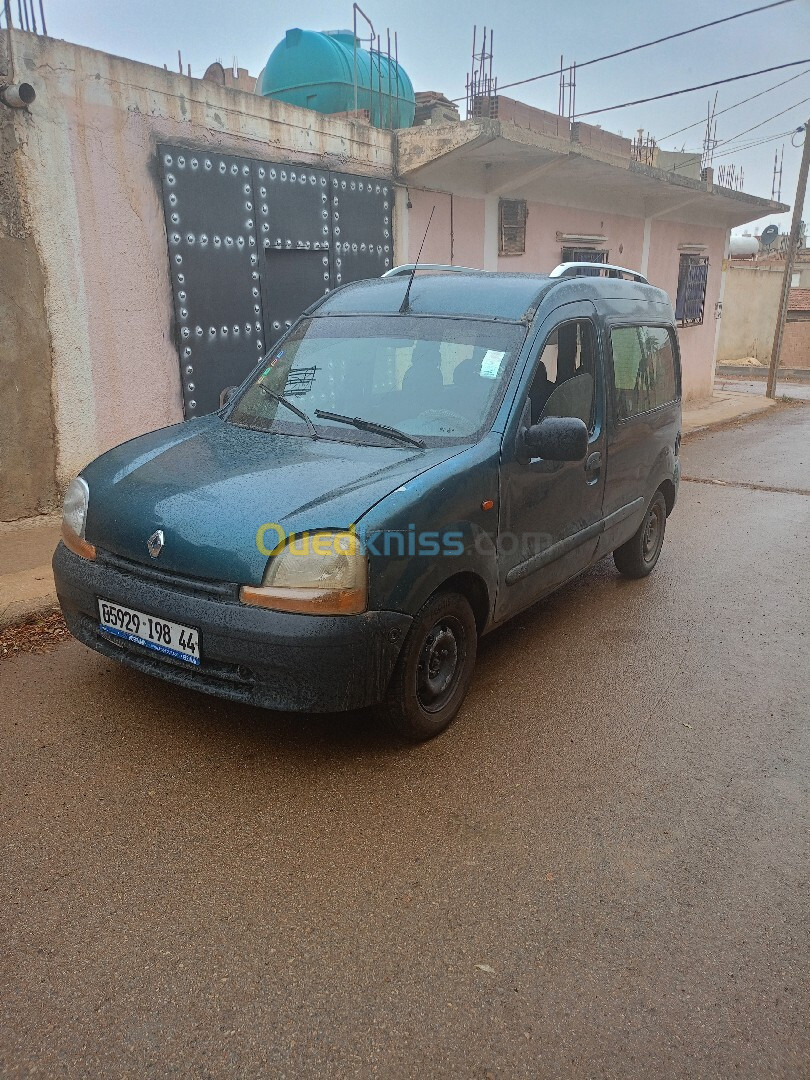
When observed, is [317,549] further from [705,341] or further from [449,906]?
[705,341]

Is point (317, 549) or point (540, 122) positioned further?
point (540, 122)

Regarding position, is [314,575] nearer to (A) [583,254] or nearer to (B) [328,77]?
(B) [328,77]

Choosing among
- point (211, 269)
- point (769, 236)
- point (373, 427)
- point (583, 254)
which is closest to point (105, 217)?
point (211, 269)

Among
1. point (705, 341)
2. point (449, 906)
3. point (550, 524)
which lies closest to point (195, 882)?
point (449, 906)

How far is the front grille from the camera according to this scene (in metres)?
2.80

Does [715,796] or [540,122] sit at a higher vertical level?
[540,122]

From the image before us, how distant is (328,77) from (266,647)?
779cm

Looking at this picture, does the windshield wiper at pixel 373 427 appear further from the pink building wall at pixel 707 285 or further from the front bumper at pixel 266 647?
the pink building wall at pixel 707 285

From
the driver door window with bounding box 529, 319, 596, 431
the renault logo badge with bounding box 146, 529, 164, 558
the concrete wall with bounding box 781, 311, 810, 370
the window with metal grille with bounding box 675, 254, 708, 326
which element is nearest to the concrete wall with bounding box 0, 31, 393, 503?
the renault logo badge with bounding box 146, 529, 164, 558

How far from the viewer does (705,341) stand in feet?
53.3

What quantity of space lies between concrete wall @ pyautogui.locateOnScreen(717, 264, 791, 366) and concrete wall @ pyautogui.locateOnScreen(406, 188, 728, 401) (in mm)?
12149

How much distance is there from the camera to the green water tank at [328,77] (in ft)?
27.6

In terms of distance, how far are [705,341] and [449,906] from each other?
629 inches

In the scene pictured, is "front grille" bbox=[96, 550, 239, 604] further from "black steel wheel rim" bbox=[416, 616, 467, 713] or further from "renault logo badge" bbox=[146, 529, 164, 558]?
"black steel wheel rim" bbox=[416, 616, 467, 713]
